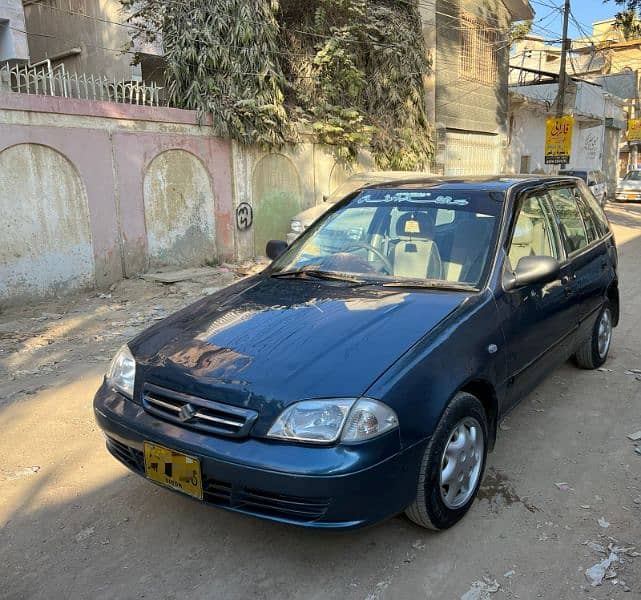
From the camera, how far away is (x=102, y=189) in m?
8.36

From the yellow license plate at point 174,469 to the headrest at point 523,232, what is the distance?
2247mm

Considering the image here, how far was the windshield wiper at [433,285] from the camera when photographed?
10.2 feet

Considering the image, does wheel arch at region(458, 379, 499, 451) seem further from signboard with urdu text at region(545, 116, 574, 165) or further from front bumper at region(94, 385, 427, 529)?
signboard with urdu text at region(545, 116, 574, 165)

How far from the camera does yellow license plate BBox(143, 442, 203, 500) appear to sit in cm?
240

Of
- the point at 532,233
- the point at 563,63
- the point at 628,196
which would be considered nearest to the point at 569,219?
the point at 532,233

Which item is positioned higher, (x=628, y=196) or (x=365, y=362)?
(x=365, y=362)

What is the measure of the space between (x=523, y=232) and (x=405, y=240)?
74 centimetres

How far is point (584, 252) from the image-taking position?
4332 mm

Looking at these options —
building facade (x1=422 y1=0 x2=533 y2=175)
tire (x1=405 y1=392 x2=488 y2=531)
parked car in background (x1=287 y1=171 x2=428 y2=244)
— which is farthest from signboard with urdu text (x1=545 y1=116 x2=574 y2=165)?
tire (x1=405 y1=392 x2=488 y2=531)

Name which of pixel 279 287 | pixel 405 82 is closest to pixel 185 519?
pixel 279 287

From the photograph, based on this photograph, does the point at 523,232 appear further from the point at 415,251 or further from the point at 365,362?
the point at 365,362

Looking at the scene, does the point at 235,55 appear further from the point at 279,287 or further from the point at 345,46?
the point at 279,287

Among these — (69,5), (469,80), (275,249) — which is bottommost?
(275,249)

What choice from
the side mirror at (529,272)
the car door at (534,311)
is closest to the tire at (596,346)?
the car door at (534,311)
